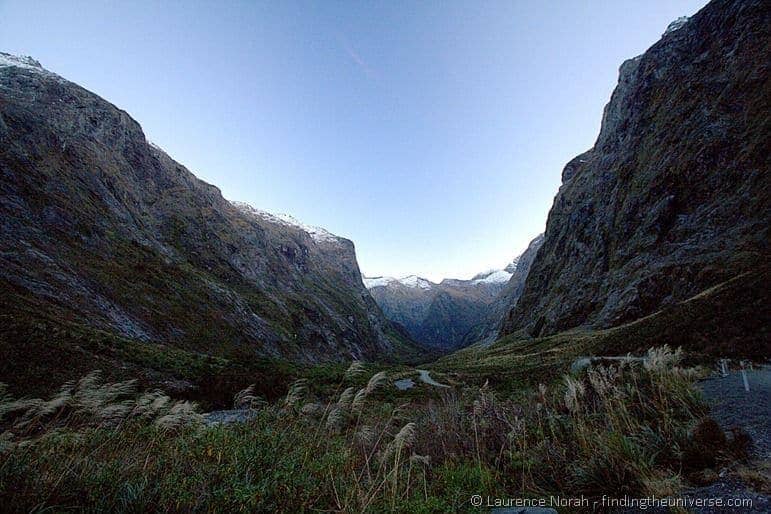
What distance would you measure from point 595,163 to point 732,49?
39.8 meters

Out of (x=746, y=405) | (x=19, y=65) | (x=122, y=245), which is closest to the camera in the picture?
(x=746, y=405)

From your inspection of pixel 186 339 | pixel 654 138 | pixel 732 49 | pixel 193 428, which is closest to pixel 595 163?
pixel 654 138

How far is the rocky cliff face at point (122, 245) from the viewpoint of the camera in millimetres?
32656

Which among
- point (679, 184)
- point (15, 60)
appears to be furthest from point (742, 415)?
point (15, 60)

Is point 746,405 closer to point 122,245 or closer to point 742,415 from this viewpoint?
point 742,415

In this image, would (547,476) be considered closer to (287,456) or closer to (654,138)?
(287,456)

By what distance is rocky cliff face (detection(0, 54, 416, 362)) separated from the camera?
32656 mm

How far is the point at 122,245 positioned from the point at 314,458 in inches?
2294

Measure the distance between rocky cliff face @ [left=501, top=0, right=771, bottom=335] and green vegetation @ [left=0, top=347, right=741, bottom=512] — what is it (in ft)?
136

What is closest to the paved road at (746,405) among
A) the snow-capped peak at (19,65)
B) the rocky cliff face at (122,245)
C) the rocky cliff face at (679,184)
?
the rocky cliff face at (122,245)

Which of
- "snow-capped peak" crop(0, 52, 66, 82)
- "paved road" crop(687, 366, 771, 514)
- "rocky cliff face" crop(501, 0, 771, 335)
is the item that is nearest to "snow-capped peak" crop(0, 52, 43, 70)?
"snow-capped peak" crop(0, 52, 66, 82)

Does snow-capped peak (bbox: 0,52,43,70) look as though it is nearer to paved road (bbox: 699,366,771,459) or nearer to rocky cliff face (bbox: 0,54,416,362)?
rocky cliff face (bbox: 0,54,416,362)

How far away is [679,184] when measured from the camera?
181 feet

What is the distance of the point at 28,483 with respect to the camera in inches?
149
